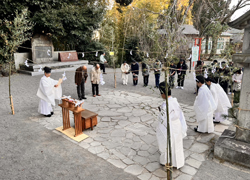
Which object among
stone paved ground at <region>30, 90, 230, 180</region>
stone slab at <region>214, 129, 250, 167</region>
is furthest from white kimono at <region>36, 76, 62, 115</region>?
stone slab at <region>214, 129, 250, 167</region>

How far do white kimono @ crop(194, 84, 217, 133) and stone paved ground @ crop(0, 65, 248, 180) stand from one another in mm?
312

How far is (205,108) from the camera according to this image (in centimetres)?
605

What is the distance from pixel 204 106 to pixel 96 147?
3.53 meters

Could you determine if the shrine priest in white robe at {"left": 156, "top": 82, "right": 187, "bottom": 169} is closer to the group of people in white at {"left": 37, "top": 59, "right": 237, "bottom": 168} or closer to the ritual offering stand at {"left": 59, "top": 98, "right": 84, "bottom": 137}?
the group of people in white at {"left": 37, "top": 59, "right": 237, "bottom": 168}

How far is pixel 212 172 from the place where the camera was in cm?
449

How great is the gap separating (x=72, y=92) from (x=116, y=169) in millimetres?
7377

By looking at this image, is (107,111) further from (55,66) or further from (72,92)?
(55,66)

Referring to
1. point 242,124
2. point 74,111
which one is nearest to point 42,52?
point 74,111

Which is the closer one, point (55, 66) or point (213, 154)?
point (213, 154)

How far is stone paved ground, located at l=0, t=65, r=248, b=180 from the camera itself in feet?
14.8

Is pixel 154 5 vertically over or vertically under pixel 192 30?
over

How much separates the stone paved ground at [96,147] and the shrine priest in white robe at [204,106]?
1.04ft

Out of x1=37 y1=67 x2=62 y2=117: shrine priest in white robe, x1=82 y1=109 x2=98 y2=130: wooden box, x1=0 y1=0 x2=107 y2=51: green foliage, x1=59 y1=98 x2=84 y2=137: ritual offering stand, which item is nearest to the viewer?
x1=59 y1=98 x2=84 y2=137: ritual offering stand

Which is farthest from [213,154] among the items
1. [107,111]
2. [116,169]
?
[107,111]
